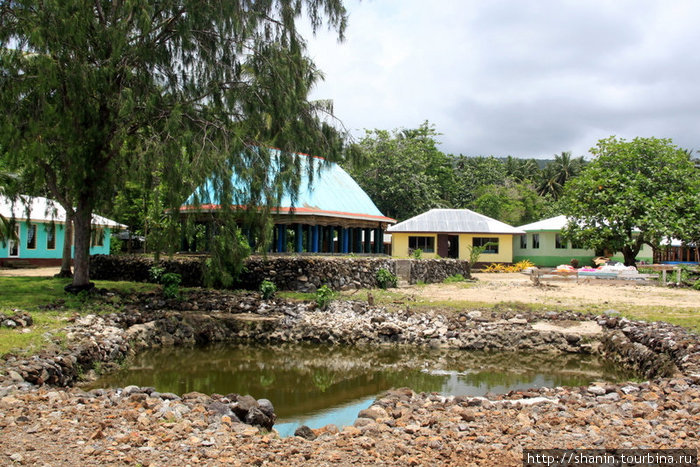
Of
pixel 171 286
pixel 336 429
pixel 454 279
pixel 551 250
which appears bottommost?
pixel 336 429

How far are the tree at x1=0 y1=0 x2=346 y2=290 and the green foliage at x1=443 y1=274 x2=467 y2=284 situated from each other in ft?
38.3

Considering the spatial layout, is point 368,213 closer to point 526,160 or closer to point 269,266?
point 269,266

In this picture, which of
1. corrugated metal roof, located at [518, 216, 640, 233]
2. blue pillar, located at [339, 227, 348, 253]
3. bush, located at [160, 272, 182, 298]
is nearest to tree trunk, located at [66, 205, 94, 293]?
bush, located at [160, 272, 182, 298]

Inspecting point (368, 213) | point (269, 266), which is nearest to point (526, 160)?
point (368, 213)

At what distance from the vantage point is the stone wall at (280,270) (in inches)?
739

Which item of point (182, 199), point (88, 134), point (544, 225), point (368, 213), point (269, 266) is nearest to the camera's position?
point (182, 199)

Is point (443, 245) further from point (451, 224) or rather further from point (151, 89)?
point (151, 89)

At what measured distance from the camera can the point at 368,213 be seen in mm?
26000

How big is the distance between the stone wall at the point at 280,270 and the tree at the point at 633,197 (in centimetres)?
1446

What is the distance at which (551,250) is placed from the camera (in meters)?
37.4

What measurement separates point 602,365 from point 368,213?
14866mm

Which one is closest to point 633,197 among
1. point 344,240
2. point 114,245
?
point 344,240

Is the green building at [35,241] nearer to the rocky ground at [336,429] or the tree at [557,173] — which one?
the rocky ground at [336,429]

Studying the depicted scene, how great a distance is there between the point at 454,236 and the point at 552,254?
703 centimetres
